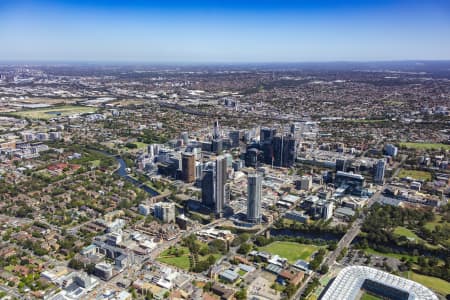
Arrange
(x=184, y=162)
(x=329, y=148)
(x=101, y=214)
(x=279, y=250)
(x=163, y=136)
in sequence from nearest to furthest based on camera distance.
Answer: (x=279, y=250) → (x=101, y=214) → (x=184, y=162) → (x=329, y=148) → (x=163, y=136)

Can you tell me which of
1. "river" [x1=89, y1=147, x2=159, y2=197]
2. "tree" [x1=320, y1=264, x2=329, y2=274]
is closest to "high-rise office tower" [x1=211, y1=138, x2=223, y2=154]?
"river" [x1=89, y1=147, x2=159, y2=197]

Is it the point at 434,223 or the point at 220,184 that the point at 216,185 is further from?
the point at 434,223

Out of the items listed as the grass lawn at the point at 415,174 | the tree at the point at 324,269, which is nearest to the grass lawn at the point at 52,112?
the grass lawn at the point at 415,174

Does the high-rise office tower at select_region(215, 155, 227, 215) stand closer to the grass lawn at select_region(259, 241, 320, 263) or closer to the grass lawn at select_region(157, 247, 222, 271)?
the grass lawn at select_region(259, 241, 320, 263)

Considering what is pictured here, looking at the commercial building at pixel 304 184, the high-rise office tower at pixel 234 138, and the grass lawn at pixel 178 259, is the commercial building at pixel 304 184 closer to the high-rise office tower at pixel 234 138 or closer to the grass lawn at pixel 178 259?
→ the grass lawn at pixel 178 259

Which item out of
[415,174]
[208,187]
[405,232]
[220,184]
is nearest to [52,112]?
[208,187]

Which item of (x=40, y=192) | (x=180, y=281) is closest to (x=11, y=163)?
(x=40, y=192)

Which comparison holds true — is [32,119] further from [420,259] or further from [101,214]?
[420,259]
